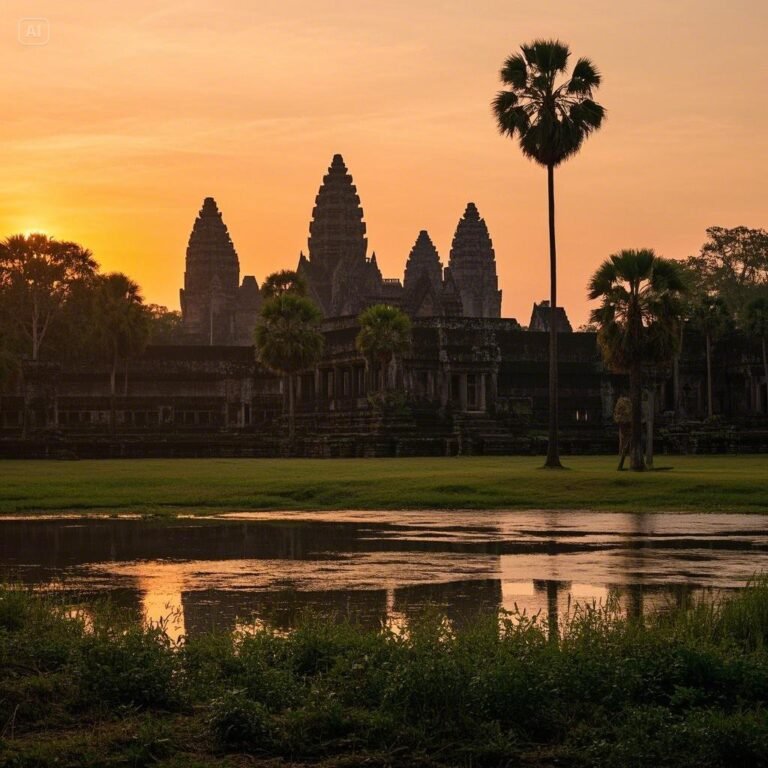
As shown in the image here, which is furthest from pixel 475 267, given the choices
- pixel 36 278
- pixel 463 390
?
pixel 463 390

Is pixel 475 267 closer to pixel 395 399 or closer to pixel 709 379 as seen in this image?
pixel 709 379

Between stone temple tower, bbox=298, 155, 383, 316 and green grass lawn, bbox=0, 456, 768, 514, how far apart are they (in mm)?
111602

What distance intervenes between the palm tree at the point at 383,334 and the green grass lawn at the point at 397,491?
34.4 m

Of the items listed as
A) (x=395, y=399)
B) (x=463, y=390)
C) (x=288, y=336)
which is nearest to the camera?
(x=288, y=336)

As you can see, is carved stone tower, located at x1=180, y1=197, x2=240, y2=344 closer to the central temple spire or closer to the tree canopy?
the central temple spire

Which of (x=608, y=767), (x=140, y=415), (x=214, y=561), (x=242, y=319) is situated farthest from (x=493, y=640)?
(x=242, y=319)

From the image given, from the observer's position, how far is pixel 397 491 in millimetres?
37812

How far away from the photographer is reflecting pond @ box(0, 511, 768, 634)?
691 inches

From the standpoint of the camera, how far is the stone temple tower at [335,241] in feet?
516

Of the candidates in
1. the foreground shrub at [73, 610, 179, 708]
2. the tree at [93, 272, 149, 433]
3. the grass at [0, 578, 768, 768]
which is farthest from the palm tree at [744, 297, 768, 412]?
the foreground shrub at [73, 610, 179, 708]

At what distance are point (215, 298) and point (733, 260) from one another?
70568 millimetres

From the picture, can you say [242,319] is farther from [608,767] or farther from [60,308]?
[608,767]

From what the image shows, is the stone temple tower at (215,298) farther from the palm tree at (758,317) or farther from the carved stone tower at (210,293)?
the palm tree at (758,317)

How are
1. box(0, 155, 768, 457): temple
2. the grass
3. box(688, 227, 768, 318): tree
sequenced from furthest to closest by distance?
box(688, 227, 768, 318): tree → box(0, 155, 768, 457): temple → the grass
